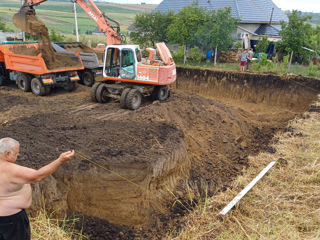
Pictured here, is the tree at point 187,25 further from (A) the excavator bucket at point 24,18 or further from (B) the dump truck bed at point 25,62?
(A) the excavator bucket at point 24,18

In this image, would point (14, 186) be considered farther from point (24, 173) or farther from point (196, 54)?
point (196, 54)

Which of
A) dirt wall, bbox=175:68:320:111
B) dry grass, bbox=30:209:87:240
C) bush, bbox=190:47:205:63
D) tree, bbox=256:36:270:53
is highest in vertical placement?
tree, bbox=256:36:270:53

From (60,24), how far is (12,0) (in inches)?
1126

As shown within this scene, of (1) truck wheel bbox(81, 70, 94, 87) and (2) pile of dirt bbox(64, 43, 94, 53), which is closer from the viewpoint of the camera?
(1) truck wheel bbox(81, 70, 94, 87)

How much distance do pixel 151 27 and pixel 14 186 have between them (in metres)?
16.4

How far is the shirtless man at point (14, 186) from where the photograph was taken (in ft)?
9.87

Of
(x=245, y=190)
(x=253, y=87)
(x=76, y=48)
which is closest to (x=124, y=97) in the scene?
(x=245, y=190)

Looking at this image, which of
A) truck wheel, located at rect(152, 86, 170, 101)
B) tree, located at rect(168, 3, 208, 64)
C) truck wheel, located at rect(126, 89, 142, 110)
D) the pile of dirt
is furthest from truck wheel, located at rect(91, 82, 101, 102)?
tree, located at rect(168, 3, 208, 64)

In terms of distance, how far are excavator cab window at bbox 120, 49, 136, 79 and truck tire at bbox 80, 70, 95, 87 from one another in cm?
304

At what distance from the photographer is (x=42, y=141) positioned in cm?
591

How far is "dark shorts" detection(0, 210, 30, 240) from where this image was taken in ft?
10.3

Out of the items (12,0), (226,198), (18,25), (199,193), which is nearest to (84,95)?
(18,25)

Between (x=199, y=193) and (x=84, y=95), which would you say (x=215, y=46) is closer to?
(x=84, y=95)

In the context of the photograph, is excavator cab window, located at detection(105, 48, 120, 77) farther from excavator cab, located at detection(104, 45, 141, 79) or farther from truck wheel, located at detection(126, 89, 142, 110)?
truck wheel, located at detection(126, 89, 142, 110)
